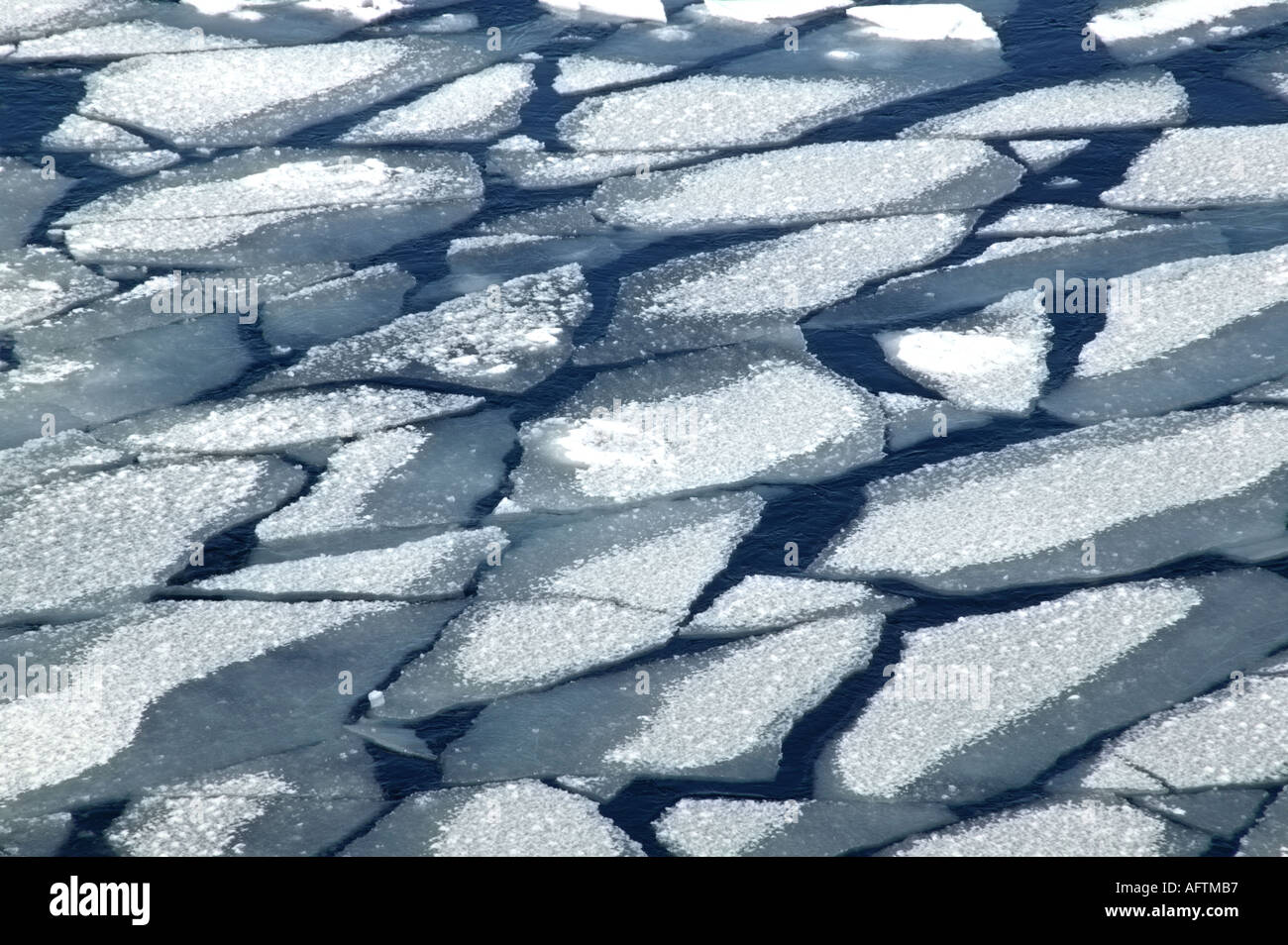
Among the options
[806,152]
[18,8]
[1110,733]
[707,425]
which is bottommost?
[1110,733]

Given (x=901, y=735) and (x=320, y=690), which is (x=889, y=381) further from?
(x=320, y=690)

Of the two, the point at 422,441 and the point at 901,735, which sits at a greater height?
the point at 422,441

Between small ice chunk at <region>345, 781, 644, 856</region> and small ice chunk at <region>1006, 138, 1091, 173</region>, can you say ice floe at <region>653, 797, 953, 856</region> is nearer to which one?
small ice chunk at <region>345, 781, 644, 856</region>

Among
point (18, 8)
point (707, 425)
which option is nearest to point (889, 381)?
point (707, 425)

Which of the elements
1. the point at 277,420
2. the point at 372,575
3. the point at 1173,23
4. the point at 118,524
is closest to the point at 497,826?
the point at 372,575

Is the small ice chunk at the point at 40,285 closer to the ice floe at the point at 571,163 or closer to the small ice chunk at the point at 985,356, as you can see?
the ice floe at the point at 571,163

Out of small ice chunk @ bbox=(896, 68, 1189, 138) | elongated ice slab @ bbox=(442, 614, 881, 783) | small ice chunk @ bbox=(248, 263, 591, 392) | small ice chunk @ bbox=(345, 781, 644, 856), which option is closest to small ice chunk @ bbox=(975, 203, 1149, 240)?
small ice chunk @ bbox=(896, 68, 1189, 138)

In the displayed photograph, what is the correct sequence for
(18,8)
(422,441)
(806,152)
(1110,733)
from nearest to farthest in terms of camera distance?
(1110,733) < (422,441) < (806,152) < (18,8)
